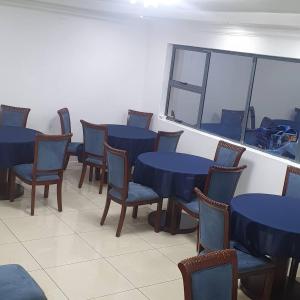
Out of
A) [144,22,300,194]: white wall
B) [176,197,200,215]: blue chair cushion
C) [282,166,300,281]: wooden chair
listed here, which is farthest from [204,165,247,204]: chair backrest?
[144,22,300,194]: white wall

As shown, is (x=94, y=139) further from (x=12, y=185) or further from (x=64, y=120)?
(x=12, y=185)

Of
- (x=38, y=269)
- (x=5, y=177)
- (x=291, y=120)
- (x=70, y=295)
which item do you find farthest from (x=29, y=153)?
(x=291, y=120)

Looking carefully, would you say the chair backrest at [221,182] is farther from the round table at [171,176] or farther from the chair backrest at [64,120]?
the chair backrest at [64,120]

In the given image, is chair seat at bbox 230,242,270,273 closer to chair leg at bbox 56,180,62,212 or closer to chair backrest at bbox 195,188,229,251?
chair backrest at bbox 195,188,229,251

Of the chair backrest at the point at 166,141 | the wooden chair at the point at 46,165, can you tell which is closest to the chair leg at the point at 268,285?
the wooden chair at the point at 46,165

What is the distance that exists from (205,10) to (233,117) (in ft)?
5.89

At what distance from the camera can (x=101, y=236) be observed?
475 cm

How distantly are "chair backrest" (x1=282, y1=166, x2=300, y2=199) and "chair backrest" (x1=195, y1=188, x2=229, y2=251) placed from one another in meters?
1.39

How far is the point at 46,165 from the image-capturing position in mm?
5066

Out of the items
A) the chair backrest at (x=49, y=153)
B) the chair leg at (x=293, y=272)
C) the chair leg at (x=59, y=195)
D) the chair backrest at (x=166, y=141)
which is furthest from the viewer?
the chair backrest at (x=166, y=141)

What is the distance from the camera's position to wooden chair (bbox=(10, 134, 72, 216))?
4.95 m

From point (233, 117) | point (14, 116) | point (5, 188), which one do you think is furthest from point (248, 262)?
point (14, 116)

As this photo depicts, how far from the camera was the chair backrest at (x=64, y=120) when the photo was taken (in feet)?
21.7

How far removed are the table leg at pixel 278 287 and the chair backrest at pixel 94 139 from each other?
9.29 ft
